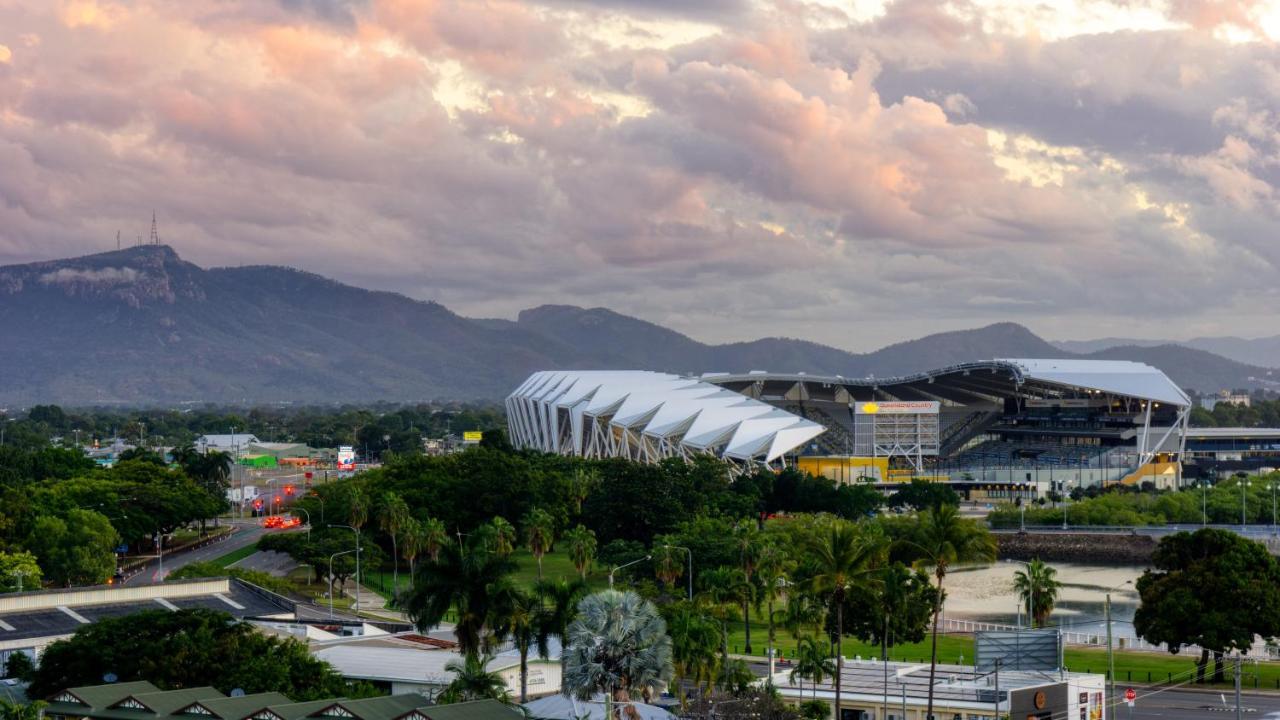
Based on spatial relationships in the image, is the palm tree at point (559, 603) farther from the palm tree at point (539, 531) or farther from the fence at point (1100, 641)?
the palm tree at point (539, 531)

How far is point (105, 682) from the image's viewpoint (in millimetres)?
52312

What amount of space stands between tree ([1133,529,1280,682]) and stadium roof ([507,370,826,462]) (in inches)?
2913

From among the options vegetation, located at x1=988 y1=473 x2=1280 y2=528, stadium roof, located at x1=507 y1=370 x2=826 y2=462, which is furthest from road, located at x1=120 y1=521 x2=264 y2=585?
vegetation, located at x1=988 y1=473 x2=1280 y2=528

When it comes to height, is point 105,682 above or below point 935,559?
below

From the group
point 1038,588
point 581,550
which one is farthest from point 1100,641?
point 581,550

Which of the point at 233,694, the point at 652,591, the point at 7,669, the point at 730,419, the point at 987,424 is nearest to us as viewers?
the point at 233,694

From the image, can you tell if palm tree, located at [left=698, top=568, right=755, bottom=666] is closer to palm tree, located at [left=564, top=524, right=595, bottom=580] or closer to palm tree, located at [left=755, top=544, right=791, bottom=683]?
palm tree, located at [left=755, top=544, right=791, bottom=683]

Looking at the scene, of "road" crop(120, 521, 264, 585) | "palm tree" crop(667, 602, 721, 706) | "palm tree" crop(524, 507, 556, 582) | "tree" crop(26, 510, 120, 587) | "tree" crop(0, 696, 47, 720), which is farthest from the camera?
"road" crop(120, 521, 264, 585)

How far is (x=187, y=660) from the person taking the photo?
52438 millimetres

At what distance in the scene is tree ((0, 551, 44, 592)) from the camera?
80.3 meters

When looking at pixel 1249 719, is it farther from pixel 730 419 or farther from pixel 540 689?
pixel 730 419

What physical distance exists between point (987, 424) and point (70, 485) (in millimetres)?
107638

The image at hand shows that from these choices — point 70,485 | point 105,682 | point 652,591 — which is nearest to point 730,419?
point 70,485

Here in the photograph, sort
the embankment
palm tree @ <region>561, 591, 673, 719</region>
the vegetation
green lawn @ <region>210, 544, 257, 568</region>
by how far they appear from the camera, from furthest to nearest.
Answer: the vegetation
the embankment
green lawn @ <region>210, 544, 257, 568</region>
palm tree @ <region>561, 591, 673, 719</region>
